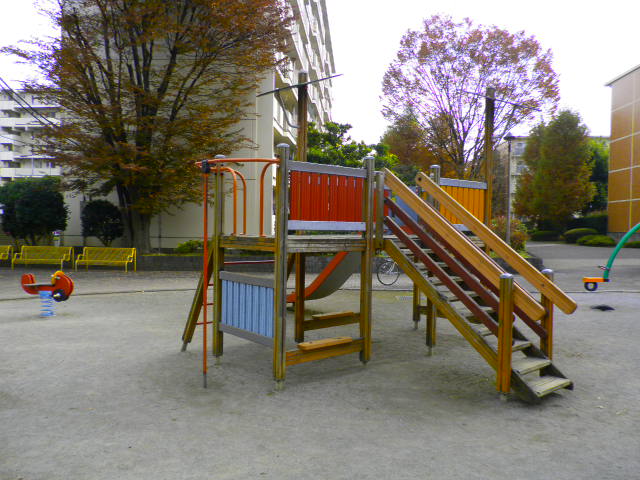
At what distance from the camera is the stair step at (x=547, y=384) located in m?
4.97

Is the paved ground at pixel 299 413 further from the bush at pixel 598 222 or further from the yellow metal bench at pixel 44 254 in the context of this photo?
the bush at pixel 598 222

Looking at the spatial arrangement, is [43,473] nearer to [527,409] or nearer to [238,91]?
[527,409]

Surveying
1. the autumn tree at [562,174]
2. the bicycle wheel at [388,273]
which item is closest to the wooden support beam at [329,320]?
the bicycle wheel at [388,273]

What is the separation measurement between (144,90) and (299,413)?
15.4m

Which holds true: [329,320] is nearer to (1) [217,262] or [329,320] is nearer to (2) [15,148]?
(1) [217,262]

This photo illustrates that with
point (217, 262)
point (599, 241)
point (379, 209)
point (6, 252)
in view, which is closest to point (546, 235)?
point (599, 241)

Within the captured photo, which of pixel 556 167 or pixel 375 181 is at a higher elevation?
pixel 556 167

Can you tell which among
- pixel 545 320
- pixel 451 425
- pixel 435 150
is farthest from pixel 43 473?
pixel 435 150

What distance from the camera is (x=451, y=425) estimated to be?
4.42 metres

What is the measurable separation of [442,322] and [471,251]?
424 centimetres

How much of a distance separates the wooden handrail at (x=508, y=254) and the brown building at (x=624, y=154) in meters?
35.4

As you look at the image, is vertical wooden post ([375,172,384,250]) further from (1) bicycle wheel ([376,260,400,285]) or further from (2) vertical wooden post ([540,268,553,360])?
(1) bicycle wheel ([376,260,400,285])

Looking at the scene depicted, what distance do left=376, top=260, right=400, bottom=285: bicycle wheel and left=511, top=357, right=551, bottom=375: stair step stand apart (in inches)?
361

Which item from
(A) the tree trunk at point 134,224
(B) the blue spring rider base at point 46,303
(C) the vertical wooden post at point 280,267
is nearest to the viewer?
(C) the vertical wooden post at point 280,267
